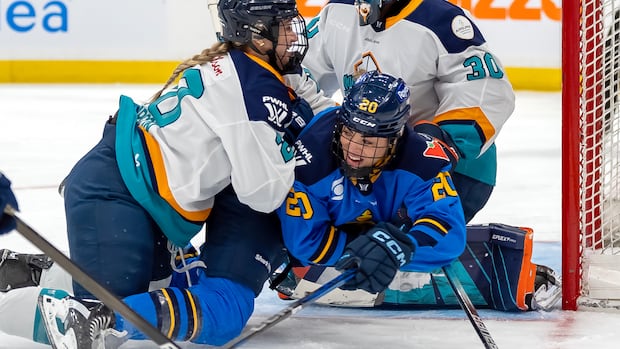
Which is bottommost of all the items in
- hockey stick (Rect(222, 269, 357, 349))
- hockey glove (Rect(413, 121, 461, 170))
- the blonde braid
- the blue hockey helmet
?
hockey stick (Rect(222, 269, 357, 349))

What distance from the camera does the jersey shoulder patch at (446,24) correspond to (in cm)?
274

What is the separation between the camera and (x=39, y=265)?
2.62 m

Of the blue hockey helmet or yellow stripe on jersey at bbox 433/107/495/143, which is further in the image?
yellow stripe on jersey at bbox 433/107/495/143

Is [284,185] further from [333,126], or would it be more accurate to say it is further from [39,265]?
[39,265]

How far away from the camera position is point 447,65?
276 cm

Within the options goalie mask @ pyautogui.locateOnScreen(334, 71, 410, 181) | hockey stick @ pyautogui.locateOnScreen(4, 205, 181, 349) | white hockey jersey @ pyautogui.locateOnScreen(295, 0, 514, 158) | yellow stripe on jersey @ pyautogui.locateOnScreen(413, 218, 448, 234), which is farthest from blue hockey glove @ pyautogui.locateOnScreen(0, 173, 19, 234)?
white hockey jersey @ pyautogui.locateOnScreen(295, 0, 514, 158)

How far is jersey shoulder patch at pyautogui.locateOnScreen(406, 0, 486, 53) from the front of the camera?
2.74 metres

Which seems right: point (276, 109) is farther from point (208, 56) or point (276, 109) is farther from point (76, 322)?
point (76, 322)

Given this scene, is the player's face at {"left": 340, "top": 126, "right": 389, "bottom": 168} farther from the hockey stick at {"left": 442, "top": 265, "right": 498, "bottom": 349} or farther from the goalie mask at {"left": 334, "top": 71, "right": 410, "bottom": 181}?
the hockey stick at {"left": 442, "top": 265, "right": 498, "bottom": 349}

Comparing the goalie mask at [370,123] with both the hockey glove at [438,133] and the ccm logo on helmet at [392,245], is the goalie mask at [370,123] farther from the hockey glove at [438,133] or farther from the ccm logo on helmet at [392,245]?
the hockey glove at [438,133]

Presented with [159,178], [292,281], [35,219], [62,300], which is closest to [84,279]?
[62,300]

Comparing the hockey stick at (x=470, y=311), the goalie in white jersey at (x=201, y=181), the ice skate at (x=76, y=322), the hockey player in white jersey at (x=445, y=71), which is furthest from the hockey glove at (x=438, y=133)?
the ice skate at (x=76, y=322)

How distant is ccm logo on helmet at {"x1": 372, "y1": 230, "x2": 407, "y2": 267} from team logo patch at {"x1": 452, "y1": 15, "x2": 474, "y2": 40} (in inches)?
29.1

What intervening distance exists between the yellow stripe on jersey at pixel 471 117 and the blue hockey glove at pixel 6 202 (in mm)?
1285
